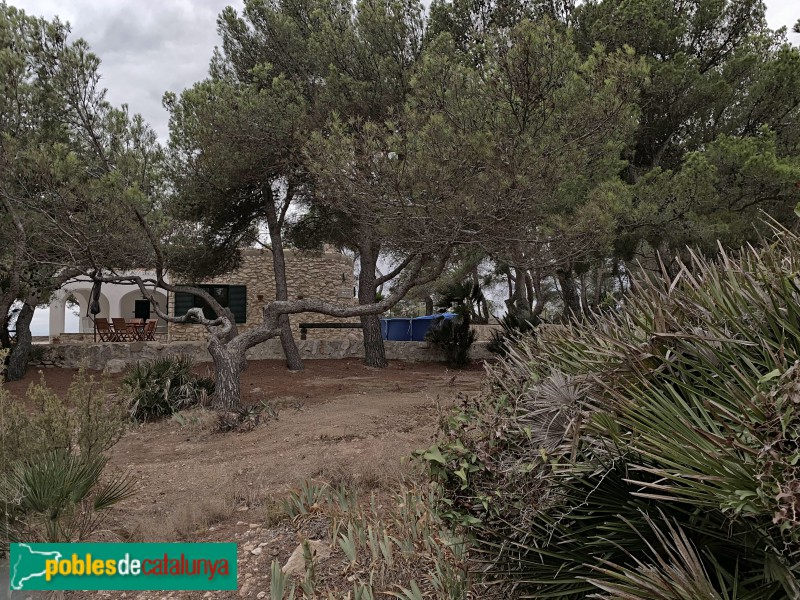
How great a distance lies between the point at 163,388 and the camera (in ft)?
28.5

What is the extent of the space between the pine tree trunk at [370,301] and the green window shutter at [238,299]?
7209mm

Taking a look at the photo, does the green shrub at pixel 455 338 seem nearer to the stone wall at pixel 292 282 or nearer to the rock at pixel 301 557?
the stone wall at pixel 292 282

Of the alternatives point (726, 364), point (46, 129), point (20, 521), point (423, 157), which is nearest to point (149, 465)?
point (20, 521)

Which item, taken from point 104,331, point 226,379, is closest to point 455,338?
point 226,379

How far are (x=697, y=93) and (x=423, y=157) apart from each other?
6247 millimetres

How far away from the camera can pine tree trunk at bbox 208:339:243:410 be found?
838 cm

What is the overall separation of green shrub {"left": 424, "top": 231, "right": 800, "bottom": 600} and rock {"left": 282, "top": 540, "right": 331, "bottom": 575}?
1132 millimetres

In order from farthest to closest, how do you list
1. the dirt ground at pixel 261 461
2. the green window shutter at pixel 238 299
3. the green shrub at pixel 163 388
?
the green window shutter at pixel 238 299 < the green shrub at pixel 163 388 < the dirt ground at pixel 261 461

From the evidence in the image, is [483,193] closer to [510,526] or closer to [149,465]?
[149,465]

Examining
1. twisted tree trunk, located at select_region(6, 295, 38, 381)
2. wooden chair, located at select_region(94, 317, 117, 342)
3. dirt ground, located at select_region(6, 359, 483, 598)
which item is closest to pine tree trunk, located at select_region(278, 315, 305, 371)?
dirt ground, located at select_region(6, 359, 483, 598)

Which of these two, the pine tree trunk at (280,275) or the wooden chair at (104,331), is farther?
the wooden chair at (104,331)

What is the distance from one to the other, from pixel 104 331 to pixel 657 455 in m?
18.2

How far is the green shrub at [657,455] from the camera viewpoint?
1.37 m

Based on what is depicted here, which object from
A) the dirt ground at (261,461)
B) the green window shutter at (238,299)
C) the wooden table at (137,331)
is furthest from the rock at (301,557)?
A: the green window shutter at (238,299)
